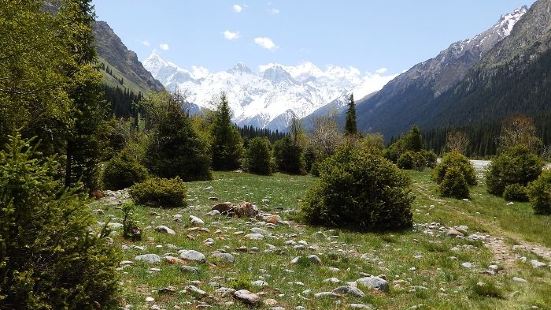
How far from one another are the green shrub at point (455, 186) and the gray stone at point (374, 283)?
25.0m

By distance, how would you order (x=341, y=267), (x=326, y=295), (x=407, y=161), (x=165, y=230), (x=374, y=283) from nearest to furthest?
(x=326, y=295), (x=374, y=283), (x=341, y=267), (x=165, y=230), (x=407, y=161)

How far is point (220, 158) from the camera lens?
68438mm

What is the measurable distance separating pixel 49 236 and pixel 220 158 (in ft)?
200

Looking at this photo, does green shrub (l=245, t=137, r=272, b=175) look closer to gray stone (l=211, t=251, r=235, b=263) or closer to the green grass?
the green grass

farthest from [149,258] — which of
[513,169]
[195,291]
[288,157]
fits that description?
[288,157]

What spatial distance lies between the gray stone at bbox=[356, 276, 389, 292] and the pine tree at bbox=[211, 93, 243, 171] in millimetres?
55797

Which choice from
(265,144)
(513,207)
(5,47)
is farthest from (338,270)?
(265,144)

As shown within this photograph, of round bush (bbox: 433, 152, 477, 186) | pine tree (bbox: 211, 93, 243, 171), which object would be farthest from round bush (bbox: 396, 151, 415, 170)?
round bush (bbox: 433, 152, 477, 186)

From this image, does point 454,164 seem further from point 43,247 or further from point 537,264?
point 43,247

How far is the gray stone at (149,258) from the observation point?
13.3 m

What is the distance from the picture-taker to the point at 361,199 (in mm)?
22578

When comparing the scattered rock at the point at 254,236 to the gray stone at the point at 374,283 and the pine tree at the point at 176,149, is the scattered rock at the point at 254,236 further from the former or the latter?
the pine tree at the point at 176,149

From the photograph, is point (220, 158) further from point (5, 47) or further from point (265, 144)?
point (5, 47)

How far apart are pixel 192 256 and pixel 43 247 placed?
675 centimetres
